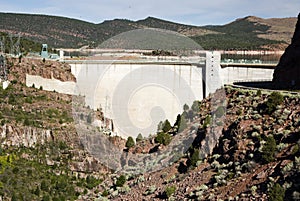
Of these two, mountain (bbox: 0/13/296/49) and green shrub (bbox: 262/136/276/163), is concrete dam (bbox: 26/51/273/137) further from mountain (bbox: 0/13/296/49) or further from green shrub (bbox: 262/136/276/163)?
mountain (bbox: 0/13/296/49)

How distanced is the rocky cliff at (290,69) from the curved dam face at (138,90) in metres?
10.3

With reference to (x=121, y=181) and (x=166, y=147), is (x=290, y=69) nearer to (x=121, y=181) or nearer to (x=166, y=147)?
(x=166, y=147)

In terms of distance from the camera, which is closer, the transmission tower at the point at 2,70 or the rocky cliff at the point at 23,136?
the rocky cliff at the point at 23,136

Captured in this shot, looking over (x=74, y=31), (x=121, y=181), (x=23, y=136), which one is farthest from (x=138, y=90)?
(x=74, y=31)

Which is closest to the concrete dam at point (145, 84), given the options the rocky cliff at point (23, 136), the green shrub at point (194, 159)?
the rocky cliff at point (23, 136)

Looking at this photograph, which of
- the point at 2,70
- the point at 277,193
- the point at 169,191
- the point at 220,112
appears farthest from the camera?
the point at 2,70

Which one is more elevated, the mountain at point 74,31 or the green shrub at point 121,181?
the mountain at point 74,31

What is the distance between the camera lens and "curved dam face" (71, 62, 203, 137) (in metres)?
46.1

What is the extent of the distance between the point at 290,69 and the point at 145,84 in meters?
16.5

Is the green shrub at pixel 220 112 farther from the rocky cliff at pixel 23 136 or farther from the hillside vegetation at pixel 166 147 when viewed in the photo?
the rocky cliff at pixel 23 136

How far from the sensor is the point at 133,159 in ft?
Answer: 116

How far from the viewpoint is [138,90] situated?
4731cm

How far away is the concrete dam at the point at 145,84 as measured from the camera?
45.8m

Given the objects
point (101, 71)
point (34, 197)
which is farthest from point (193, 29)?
point (34, 197)
